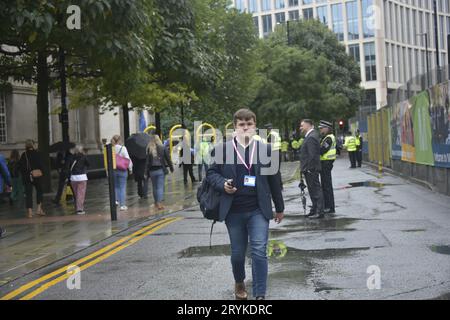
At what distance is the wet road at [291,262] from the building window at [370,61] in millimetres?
74689

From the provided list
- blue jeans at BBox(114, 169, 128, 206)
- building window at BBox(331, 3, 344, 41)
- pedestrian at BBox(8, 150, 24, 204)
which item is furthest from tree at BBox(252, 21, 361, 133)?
blue jeans at BBox(114, 169, 128, 206)

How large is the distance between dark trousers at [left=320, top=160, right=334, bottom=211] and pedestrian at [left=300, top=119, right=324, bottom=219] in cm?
60

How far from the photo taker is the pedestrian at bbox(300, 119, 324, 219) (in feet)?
43.9

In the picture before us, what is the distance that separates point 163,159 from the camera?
16516mm

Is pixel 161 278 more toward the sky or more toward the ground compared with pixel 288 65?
more toward the ground

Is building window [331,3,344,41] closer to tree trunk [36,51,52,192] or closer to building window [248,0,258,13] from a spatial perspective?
building window [248,0,258,13]

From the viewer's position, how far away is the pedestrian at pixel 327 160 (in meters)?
14.2

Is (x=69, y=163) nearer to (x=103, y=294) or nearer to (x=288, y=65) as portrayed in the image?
(x=103, y=294)

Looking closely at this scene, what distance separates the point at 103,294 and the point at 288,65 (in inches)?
1880

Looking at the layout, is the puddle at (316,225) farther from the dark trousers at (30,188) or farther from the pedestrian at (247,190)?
the dark trousers at (30,188)

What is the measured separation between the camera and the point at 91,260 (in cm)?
991

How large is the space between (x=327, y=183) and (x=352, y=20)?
77.0 metres
